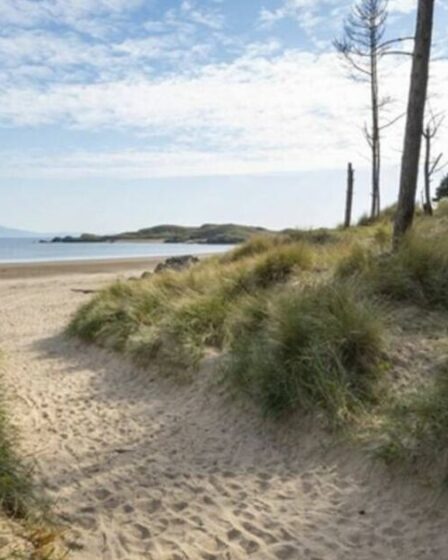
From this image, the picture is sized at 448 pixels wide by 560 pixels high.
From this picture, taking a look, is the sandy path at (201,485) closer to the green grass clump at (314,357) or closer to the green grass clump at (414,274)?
the green grass clump at (314,357)

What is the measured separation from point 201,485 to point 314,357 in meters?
1.68

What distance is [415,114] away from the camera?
892 centimetres

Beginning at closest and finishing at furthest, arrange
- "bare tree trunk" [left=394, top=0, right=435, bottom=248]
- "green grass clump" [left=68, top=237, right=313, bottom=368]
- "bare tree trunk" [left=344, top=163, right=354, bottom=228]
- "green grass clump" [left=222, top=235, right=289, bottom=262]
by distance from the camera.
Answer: "green grass clump" [left=68, top=237, right=313, bottom=368] < "bare tree trunk" [left=394, top=0, right=435, bottom=248] < "green grass clump" [left=222, top=235, right=289, bottom=262] < "bare tree trunk" [left=344, top=163, right=354, bottom=228]

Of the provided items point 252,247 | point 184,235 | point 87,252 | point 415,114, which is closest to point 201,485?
point 415,114

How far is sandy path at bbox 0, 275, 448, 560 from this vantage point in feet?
12.8

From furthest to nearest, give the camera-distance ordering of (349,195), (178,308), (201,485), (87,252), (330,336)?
(87,252) < (349,195) < (178,308) < (330,336) < (201,485)

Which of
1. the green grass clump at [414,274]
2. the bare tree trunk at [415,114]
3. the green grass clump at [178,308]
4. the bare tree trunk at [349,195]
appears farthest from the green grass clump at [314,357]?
the bare tree trunk at [349,195]

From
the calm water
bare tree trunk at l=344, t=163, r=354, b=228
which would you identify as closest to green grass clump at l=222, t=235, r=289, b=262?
bare tree trunk at l=344, t=163, r=354, b=228

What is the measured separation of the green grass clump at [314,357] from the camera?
5.61 metres

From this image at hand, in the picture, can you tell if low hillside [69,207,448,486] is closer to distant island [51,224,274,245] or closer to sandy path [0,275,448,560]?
sandy path [0,275,448,560]

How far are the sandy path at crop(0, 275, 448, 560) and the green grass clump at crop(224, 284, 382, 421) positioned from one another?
30cm

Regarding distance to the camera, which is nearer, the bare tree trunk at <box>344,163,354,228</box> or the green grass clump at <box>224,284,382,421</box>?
the green grass clump at <box>224,284,382,421</box>

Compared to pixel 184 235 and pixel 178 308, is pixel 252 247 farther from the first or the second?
pixel 184 235

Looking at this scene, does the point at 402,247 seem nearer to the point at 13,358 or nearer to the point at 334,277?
the point at 334,277
